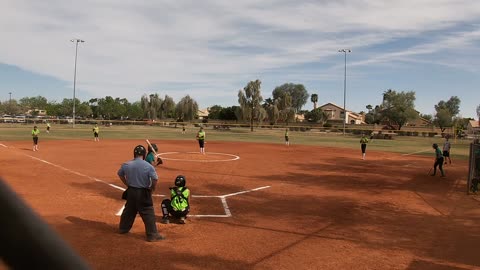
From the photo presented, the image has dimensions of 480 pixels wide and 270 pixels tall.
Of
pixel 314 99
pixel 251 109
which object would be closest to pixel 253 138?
pixel 251 109

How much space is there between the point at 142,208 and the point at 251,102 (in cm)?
7623

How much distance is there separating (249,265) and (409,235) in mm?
4396

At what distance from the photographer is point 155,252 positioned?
7.62m

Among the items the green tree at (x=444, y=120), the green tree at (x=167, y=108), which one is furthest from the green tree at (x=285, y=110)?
the green tree at (x=444, y=120)

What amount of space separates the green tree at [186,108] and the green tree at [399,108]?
43.3 metres

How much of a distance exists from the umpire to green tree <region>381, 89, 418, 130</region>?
85.5m

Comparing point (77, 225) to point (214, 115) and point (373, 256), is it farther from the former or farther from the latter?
point (214, 115)

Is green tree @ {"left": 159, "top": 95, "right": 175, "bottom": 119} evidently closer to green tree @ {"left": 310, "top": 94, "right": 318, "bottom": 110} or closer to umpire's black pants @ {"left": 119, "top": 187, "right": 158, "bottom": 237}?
green tree @ {"left": 310, "top": 94, "right": 318, "bottom": 110}

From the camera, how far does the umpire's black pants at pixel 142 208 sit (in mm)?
8359

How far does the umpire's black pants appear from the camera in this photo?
8359mm

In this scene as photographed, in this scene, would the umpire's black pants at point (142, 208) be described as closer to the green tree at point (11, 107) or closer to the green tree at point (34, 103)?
the green tree at point (11, 107)

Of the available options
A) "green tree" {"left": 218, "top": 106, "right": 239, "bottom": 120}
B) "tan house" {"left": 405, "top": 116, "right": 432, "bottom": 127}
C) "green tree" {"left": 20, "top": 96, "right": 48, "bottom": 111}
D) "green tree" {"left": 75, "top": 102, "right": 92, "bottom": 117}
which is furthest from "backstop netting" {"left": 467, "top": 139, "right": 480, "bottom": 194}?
"green tree" {"left": 20, "top": 96, "right": 48, "bottom": 111}

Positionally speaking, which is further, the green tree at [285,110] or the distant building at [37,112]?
the distant building at [37,112]

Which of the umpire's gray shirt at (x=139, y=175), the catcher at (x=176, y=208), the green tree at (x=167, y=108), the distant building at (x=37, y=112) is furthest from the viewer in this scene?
the distant building at (x=37, y=112)
